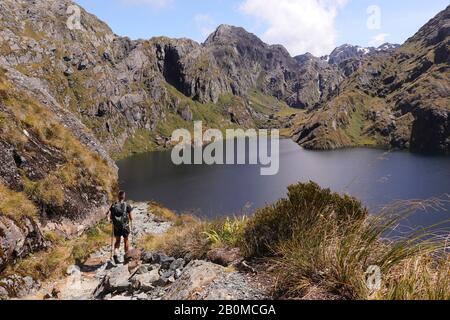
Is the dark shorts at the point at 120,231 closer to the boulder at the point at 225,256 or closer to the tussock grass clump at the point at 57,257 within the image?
the tussock grass clump at the point at 57,257

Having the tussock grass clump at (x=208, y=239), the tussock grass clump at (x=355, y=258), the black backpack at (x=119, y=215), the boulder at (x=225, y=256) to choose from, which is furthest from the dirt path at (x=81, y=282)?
the tussock grass clump at (x=355, y=258)

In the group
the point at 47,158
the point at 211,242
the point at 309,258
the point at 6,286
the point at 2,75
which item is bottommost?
the point at 6,286

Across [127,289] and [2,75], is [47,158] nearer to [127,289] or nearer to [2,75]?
[2,75]

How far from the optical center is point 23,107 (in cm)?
2469

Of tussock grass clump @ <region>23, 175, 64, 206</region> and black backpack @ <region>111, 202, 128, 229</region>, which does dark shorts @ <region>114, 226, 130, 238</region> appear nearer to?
black backpack @ <region>111, 202, 128, 229</region>

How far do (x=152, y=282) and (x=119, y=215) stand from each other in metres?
A: 6.20

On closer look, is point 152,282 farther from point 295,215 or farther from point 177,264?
point 295,215

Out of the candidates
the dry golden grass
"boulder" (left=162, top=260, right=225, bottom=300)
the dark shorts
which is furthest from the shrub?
the dry golden grass

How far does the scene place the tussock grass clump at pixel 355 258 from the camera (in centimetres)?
548

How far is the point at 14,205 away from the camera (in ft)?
51.2

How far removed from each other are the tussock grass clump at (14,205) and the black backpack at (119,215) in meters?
3.51
